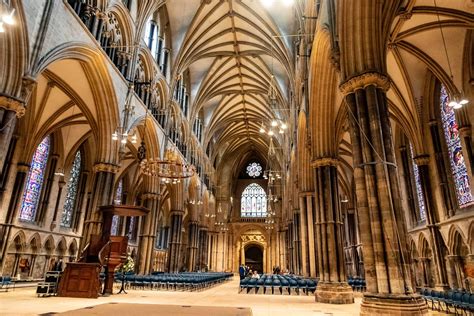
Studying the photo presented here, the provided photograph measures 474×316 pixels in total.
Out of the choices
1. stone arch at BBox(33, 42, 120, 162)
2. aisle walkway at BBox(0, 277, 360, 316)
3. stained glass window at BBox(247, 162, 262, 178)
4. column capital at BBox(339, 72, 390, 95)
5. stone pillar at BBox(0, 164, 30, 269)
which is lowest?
aisle walkway at BBox(0, 277, 360, 316)

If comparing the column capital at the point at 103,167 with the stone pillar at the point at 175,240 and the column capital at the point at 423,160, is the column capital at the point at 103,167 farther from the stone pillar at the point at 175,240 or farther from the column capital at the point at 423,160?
the column capital at the point at 423,160

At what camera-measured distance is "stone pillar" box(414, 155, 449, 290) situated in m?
13.0

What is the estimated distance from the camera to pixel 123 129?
45.9 ft

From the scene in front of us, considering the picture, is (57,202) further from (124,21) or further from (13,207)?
(124,21)

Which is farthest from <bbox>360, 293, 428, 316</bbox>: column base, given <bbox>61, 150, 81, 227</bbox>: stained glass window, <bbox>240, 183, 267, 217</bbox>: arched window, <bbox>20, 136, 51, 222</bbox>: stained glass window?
<bbox>240, 183, 267, 217</bbox>: arched window

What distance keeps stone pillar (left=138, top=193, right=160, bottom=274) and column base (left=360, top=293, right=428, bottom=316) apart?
14362 millimetres

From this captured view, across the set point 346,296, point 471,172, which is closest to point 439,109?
point 471,172

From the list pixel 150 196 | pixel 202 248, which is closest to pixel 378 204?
pixel 150 196

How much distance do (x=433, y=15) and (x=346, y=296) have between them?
10.2m

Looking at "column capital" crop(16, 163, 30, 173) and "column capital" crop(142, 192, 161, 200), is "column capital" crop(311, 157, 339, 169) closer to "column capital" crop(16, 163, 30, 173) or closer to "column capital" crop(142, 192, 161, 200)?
"column capital" crop(142, 192, 161, 200)

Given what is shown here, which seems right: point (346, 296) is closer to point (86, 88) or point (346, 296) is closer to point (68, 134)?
point (86, 88)

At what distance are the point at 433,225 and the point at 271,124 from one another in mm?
8518

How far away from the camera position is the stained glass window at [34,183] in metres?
17.7

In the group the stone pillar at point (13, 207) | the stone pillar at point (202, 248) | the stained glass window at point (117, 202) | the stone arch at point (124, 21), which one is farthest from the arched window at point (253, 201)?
the stone arch at point (124, 21)
